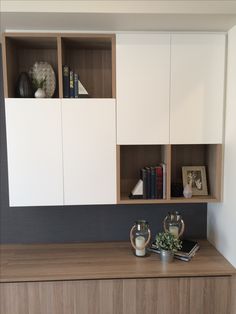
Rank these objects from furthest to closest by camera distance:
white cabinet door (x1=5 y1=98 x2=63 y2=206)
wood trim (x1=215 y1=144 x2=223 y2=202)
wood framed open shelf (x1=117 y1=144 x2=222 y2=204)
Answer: wood framed open shelf (x1=117 y1=144 x2=222 y2=204), wood trim (x1=215 y1=144 x2=223 y2=202), white cabinet door (x1=5 y1=98 x2=63 y2=206)

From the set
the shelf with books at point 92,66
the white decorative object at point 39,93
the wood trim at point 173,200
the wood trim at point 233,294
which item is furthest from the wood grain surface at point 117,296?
the shelf with books at point 92,66

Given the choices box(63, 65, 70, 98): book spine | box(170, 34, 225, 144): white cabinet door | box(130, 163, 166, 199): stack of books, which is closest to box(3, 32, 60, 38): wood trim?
box(63, 65, 70, 98): book spine

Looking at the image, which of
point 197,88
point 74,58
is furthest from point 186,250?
point 74,58

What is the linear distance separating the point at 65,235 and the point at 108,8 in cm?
167

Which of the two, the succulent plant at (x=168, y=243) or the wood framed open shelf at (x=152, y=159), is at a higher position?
the wood framed open shelf at (x=152, y=159)

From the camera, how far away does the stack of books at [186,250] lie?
1.90 metres

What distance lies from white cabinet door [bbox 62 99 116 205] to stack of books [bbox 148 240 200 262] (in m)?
0.49

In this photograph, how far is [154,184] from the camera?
1.98 meters

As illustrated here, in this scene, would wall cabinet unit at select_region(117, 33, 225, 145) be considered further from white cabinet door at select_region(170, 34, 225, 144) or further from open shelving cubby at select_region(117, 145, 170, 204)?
open shelving cubby at select_region(117, 145, 170, 204)

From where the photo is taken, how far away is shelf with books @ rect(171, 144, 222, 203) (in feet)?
6.42

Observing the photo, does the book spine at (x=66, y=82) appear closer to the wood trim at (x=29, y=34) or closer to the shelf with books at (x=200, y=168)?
the wood trim at (x=29, y=34)

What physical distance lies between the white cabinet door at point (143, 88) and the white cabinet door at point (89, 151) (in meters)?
0.10

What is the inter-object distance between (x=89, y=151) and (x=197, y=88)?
85 cm

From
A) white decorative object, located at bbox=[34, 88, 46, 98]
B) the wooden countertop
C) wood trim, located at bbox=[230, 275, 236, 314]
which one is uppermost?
white decorative object, located at bbox=[34, 88, 46, 98]
